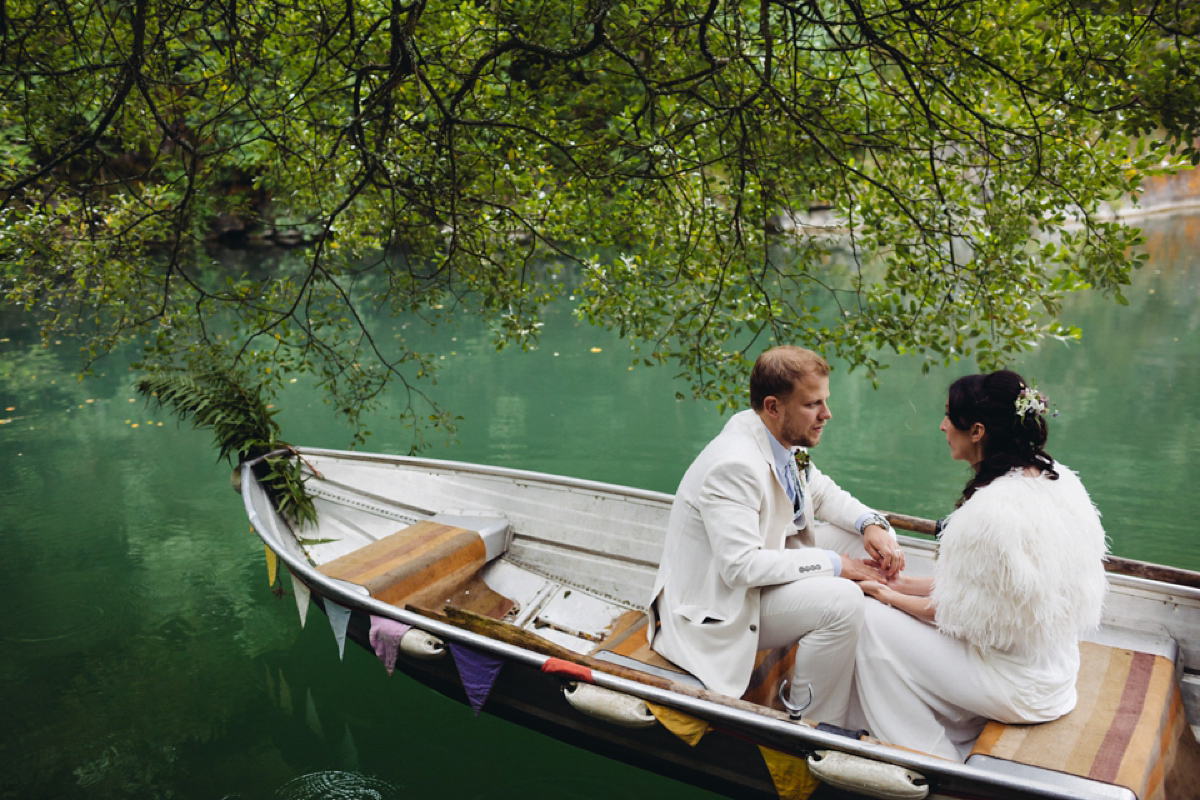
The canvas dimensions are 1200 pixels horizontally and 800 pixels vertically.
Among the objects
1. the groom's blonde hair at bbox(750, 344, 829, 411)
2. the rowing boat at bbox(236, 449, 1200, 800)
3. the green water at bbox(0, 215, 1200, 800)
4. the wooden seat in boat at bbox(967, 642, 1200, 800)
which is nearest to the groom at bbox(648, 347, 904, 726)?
the groom's blonde hair at bbox(750, 344, 829, 411)

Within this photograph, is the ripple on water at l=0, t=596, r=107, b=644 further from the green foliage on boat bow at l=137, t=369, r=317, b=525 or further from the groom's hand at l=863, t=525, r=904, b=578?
the groom's hand at l=863, t=525, r=904, b=578

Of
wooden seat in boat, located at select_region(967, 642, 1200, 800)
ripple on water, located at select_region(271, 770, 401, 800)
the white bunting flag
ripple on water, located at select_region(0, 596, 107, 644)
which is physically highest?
wooden seat in boat, located at select_region(967, 642, 1200, 800)

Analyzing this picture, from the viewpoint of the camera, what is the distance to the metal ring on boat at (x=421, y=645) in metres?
3.25

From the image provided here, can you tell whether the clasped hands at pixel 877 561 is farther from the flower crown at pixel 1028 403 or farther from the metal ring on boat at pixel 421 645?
the metal ring on boat at pixel 421 645

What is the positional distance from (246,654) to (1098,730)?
421cm

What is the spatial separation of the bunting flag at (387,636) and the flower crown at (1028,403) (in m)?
2.37

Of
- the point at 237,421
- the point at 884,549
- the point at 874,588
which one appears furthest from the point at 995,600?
the point at 237,421

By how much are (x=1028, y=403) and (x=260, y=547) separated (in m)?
5.43

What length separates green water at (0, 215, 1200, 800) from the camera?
3824mm

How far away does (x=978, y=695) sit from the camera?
2.49m

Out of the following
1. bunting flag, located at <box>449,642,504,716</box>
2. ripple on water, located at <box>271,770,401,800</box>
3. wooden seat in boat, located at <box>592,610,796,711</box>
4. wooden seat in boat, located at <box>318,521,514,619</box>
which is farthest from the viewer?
wooden seat in boat, located at <box>318,521,514,619</box>

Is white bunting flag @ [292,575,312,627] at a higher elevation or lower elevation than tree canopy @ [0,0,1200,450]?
lower

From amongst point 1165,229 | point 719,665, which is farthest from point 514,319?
point 1165,229

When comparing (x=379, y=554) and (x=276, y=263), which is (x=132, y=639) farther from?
(x=276, y=263)
